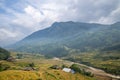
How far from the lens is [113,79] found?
602 feet

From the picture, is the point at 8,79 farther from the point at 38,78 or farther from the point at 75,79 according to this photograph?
the point at 75,79

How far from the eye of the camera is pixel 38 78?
120938mm

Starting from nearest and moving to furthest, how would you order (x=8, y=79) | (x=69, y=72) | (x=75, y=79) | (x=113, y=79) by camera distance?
(x=8, y=79) → (x=75, y=79) → (x=69, y=72) → (x=113, y=79)

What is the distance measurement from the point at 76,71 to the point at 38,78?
4684 centimetres

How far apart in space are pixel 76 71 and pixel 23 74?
174ft

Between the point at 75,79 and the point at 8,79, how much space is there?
164 feet

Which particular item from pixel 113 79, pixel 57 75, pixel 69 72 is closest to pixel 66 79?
pixel 57 75

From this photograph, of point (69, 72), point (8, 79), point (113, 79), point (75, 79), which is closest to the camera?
point (8, 79)

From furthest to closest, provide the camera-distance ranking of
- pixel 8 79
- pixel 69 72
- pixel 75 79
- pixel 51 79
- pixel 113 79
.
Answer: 1. pixel 113 79
2. pixel 69 72
3. pixel 75 79
4. pixel 51 79
5. pixel 8 79

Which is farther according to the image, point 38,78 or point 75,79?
point 75,79

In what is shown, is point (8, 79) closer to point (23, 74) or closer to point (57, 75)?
point (23, 74)

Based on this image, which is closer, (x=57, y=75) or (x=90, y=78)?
(x=57, y=75)

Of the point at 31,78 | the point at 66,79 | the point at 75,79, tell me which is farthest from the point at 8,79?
the point at 75,79

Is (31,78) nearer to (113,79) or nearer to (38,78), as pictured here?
(38,78)
